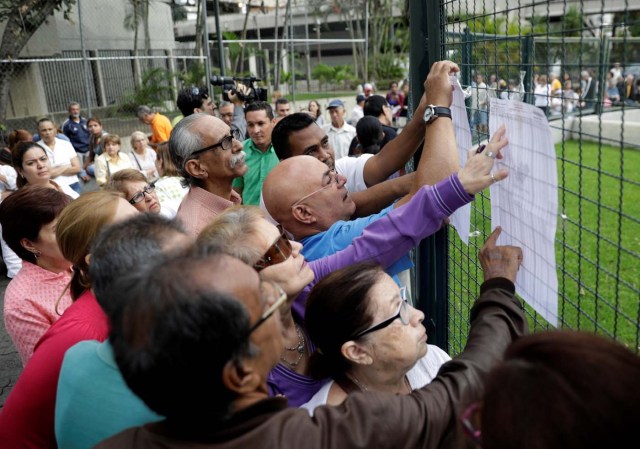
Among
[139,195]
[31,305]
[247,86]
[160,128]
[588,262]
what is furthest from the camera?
[160,128]

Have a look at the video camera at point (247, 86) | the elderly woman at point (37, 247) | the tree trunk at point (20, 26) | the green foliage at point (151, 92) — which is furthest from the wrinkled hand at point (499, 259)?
the green foliage at point (151, 92)

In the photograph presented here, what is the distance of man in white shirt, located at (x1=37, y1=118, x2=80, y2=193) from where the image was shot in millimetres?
7074

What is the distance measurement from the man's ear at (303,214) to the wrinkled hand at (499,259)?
0.77 m

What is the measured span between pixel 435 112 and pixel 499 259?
0.58 meters

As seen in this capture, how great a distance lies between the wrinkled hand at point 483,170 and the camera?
5.72 feet

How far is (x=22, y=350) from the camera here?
2.45m

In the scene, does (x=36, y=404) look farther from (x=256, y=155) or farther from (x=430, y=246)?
(x=256, y=155)

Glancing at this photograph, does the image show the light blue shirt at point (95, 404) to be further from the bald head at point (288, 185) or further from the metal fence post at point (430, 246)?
the metal fence post at point (430, 246)

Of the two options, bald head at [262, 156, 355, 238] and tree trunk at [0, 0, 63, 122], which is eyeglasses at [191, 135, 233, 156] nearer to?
bald head at [262, 156, 355, 238]

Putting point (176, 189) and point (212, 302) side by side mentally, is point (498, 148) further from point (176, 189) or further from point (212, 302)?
point (176, 189)

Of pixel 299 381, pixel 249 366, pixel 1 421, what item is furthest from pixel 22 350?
pixel 249 366

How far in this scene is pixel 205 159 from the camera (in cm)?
315

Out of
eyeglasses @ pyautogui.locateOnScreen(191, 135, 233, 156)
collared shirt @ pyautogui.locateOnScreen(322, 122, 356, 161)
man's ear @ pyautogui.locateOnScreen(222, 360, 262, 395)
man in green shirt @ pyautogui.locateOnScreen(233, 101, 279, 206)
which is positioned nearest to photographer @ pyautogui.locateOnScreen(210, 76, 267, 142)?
collared shirt @ pyautogui.locateOnScreen(322, 122, 356, 161)

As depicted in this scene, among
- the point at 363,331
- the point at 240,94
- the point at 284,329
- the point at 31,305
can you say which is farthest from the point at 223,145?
the point at 240,94
